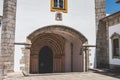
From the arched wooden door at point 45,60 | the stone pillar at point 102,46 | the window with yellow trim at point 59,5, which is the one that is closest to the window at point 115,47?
the stone pillar at point 102,46

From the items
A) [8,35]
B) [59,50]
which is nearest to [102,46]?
[59,50]

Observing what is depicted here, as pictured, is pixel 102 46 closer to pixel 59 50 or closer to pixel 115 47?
pixel 115 47

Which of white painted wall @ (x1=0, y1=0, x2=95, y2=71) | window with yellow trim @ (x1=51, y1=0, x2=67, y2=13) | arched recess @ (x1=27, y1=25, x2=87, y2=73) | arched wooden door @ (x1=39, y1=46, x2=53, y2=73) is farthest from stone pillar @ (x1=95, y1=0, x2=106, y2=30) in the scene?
arched wooden door @ (x1=39, y1=46, x2=53, y2=73)

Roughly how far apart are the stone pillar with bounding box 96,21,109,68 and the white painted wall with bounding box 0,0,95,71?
1.39ft

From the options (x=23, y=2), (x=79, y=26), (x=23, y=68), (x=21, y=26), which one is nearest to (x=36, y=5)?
(x=23, y=2)

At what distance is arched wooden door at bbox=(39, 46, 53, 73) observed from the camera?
14102mm

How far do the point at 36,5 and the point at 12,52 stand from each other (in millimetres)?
3076

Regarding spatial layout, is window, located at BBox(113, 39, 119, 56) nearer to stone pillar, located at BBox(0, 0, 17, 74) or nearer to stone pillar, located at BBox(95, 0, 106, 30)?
stone pillar, located at BBox(95, 0, 106, 30)

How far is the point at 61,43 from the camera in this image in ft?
47.3

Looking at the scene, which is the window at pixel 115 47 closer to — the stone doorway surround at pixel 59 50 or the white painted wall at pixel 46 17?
the white painted wall at pixel 46 17

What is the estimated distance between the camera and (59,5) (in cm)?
1109

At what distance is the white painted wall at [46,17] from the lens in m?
10.1

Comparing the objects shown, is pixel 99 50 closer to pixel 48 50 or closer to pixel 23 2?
pixel 48 50

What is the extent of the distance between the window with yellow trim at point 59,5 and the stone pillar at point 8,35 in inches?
92.5
